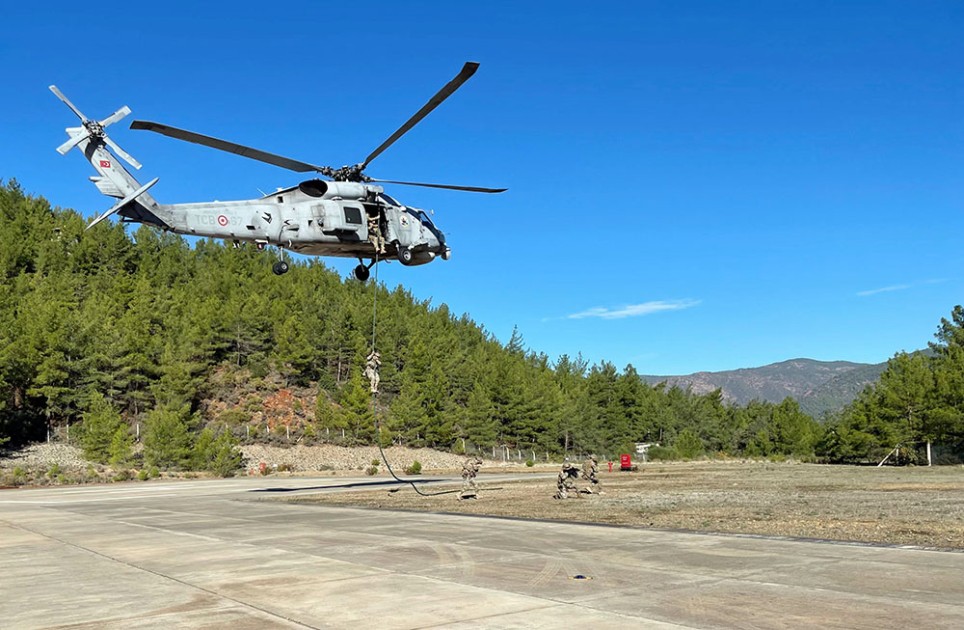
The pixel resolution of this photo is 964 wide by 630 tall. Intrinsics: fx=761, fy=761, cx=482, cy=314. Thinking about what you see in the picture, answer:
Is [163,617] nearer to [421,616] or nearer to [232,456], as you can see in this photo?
[421,616]

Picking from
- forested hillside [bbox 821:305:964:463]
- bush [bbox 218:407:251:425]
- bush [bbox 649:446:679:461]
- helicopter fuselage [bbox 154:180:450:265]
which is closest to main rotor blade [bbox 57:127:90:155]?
helicopter fuselage [bbox 154:180:450:265]

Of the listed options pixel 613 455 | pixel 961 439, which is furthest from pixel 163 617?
pixel 613 455

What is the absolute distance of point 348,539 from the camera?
14.5 meters

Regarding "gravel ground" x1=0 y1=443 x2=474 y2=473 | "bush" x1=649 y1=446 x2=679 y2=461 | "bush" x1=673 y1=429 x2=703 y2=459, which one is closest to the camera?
"gravel ground" x1=0 y1=443 x2=474 y2=473

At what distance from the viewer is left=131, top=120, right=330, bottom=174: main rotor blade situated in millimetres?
18484

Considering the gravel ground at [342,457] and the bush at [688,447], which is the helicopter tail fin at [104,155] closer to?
the gravel ground at [342,457]

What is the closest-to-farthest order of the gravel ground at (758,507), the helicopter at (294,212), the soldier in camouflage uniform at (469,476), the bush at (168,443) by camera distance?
1. the gravel ground at (758,507)
2. the helicopter at (294,212)
3. the soldier in camouflage uniform at (469,476)
4. the bush at (168,443)

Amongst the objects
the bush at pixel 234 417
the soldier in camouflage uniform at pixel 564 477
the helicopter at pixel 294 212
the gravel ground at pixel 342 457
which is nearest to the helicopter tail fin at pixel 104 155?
the helicopter at pixel 294 212

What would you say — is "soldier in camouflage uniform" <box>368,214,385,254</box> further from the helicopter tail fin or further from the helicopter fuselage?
the helicopter tail fin

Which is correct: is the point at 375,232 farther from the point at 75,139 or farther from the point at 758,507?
the point at 758,507

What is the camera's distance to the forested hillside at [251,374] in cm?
7112

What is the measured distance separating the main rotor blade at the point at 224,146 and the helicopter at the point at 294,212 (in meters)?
0.04

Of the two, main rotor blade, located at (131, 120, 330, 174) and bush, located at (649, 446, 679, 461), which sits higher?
main rotor blade, located at (131, 120, 330, 174)

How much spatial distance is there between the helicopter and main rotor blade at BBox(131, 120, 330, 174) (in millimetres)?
39
